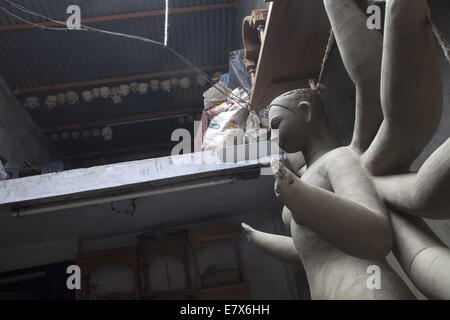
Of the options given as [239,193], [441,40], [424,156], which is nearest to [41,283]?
[239,193]

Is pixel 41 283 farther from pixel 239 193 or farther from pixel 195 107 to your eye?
pixel 195 107

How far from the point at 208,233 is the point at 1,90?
334 cm

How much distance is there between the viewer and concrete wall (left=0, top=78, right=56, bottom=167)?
171 inches

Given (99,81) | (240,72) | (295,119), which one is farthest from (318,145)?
(99,81)

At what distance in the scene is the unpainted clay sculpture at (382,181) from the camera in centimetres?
82

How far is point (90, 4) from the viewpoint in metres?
3.96

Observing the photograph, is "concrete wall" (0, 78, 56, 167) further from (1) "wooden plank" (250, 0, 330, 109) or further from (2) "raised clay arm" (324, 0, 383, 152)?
(2) "raised clay arm" (324, 0, 383, 152)

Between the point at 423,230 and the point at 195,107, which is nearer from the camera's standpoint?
the point at 423,230

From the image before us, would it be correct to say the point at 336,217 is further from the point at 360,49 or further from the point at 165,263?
the point at 165,263

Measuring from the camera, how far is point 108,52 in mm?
4555

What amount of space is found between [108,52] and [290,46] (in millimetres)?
3340

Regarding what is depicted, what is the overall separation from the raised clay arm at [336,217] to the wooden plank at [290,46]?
3.31 ft

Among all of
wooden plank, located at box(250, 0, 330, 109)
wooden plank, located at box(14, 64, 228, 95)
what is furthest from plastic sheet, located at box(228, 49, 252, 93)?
wooden plank, located at box(14, 64, 228, 95)

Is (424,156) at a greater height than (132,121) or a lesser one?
lesser
